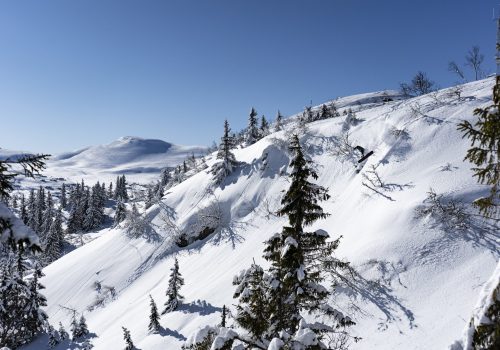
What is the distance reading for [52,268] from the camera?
1578 inches

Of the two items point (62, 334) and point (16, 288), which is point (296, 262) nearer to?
point (16, 288)

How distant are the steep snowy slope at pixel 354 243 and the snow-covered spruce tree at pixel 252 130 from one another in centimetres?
1512

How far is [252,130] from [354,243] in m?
43.4

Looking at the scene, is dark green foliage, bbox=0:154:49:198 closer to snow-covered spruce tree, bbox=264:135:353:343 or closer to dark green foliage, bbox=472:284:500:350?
snow-covered spruce tree, bbox=264:135:353:343

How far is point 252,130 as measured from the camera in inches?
2410

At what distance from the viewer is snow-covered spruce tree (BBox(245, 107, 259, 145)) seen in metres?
57.6

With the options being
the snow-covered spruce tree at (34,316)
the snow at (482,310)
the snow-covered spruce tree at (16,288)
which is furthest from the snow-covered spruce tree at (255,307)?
the snow-covered spruce tree at (34,316)

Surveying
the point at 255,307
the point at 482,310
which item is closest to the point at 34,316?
the point at 255,307

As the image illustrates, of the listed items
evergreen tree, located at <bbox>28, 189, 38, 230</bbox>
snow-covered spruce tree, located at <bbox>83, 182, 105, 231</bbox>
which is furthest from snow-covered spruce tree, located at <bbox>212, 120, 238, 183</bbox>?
evergreen tree, located at <bbox>28, 189, 38, 230</bbox>

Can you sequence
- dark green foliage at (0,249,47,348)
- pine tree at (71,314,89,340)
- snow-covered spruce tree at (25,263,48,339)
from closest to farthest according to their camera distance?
1. dark green foliage at (0,249,47,348)
2. pine tree at (71,314,89,340)
3. snow-covered spruce tree at (25,263,48,339)

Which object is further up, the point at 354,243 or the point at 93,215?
the point at 354,243

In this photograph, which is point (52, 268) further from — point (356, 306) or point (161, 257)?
point (356, 306)

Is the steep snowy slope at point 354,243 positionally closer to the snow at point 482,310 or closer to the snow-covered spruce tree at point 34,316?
the snow-covered spruce tree at point 34,316

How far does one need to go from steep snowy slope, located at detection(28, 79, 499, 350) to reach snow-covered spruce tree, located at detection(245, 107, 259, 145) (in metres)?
15.1
